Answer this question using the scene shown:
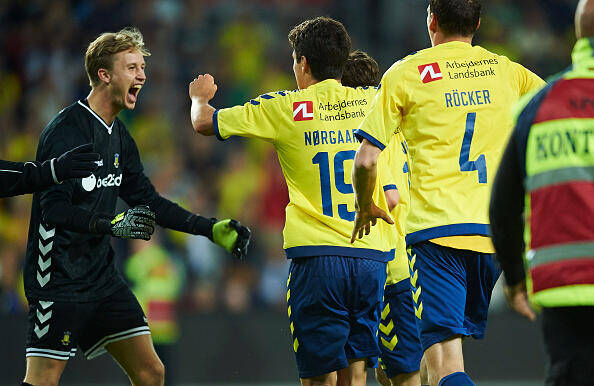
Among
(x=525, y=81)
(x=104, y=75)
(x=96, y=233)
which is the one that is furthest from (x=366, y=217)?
(x=104, y=75)

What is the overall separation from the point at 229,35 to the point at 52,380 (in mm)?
8980

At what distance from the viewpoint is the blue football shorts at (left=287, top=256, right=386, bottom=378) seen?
508 centimetres

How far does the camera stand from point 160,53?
1314 cm

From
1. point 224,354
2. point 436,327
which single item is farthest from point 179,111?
point 436,327

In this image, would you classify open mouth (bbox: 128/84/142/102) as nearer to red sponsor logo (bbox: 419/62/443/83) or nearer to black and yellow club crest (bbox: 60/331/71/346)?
black and yellow club crest (bbox: 60/331/71/346)

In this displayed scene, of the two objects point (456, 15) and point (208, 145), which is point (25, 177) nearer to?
point (456, 15)

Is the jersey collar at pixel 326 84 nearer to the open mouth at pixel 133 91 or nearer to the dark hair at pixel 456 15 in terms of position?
the dark hair at pixel 456 15

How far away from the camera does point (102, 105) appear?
5.69 m

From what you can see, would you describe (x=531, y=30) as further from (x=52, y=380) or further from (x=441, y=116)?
(x=52, y=380)

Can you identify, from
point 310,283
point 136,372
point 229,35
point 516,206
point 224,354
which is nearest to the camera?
point 516,206

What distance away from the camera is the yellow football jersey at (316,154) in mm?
5160

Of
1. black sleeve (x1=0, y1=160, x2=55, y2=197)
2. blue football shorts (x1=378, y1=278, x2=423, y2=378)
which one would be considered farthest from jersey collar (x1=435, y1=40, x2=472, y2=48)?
black sleeve (x1=0, y1=160, x2=55, y2=197)

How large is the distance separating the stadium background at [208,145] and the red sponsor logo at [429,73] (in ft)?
18.7

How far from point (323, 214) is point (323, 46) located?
98 cm
